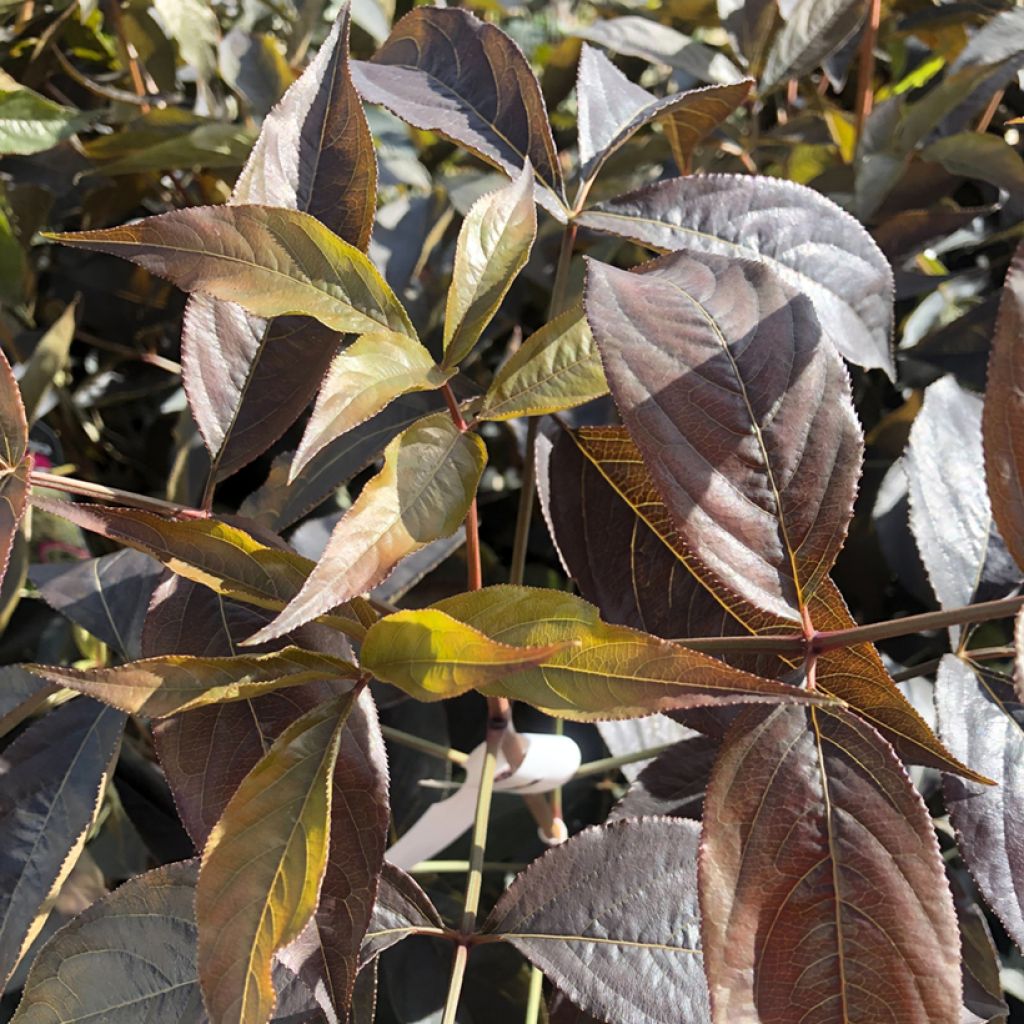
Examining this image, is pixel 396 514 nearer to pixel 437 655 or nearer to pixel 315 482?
pixel 437 655

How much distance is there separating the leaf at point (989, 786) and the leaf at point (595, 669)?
192 millimetres

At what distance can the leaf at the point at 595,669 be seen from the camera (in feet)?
1.13

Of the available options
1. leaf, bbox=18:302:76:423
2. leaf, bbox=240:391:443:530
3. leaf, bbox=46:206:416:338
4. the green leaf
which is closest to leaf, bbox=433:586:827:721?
the green leaf

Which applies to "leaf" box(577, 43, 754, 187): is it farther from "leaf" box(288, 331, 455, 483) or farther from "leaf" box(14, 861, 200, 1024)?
"leaf" box(14, 861, 200, 1024)

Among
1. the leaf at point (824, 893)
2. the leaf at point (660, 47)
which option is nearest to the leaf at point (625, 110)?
the leaf at point (660, 47)

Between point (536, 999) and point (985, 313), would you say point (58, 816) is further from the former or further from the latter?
point (985, 313)

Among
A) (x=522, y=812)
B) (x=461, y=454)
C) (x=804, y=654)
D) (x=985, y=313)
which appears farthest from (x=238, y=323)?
(x=985, y=313)

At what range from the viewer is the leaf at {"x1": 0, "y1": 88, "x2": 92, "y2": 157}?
847 millimetres

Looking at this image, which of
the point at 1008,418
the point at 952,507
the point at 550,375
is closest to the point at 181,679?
the point at 550,375

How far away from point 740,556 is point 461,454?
0.41 feet

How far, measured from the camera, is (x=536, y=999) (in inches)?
25.0

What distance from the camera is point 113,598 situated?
0.65 m

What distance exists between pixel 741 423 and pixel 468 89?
0.33m

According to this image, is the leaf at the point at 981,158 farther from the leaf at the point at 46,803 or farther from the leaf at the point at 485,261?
the leaf at the point at 46,803
